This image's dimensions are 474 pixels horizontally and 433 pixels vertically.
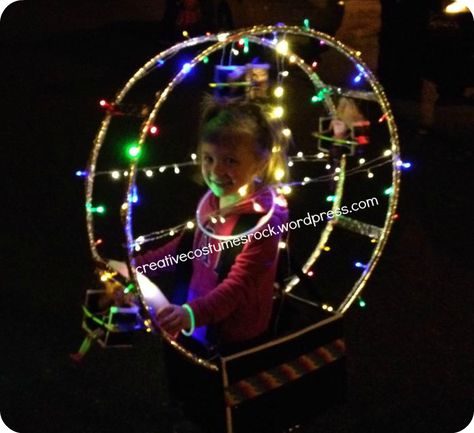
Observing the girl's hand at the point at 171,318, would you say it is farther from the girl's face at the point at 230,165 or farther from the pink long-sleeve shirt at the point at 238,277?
the girl's face at the point at 230,165

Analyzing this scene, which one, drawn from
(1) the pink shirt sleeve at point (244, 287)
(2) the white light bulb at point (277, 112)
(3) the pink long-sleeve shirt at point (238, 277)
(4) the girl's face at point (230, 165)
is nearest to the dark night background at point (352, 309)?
(3) the pink long-sleeve shirt at point (238, 277)

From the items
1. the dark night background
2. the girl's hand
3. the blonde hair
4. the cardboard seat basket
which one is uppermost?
the blonde hair

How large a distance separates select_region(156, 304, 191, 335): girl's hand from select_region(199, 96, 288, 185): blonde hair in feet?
2.07

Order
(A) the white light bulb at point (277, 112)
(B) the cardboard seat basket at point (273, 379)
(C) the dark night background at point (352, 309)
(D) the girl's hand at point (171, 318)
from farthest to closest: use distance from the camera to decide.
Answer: (C) the dark night background at point (352, 309)
(A) the white light bulb at point (277, 112)
(B) the cardboard seat basket at point (273, 379)
(D) the girl's hand at point (171, 318)

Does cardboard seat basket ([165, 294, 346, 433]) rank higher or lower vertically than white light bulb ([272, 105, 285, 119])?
lower

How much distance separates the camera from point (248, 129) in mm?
2406

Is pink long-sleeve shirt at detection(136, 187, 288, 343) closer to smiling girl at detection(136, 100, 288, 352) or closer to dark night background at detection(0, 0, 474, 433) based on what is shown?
smiling girl at detection(136, 100, 288, 352)

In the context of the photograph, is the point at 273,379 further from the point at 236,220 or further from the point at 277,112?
the point at 277,112

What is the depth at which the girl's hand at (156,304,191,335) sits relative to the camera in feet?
7.31

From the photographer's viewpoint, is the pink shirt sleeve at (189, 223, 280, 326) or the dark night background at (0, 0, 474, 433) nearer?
the pink shirt sleeve at (189, 223, 280, 326)

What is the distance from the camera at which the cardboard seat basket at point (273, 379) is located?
2354 mm

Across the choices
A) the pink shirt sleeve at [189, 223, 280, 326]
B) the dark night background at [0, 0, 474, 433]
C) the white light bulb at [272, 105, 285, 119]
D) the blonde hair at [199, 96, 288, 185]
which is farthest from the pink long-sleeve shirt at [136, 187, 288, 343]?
the dark night background at [0, 0, 474, 433]

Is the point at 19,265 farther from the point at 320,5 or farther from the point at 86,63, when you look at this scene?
the point at 320,5

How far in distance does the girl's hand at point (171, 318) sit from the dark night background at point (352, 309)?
0.82m
